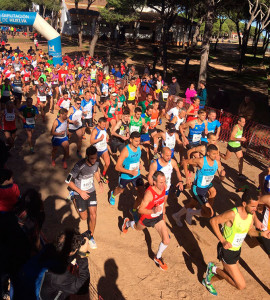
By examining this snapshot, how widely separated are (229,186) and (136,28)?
41.5m

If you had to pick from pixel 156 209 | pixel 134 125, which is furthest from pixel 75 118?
pixel 156 209

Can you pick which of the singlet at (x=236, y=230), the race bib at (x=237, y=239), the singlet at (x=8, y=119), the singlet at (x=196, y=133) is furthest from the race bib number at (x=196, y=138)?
the singlet at (x=8, y=119)

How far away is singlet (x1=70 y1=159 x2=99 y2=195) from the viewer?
198 inches

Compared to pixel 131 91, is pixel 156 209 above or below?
below

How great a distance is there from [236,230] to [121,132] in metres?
4.79

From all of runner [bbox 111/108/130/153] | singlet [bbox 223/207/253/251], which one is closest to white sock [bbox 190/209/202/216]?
singlet [bbox 223/207/253/251]

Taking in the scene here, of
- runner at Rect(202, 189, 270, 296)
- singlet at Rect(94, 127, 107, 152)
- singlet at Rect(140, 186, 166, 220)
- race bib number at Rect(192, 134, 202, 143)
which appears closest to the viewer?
runner at Rect(202, 189, 270, 296)

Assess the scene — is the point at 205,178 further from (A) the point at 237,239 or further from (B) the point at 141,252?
(B) the point at 141,252

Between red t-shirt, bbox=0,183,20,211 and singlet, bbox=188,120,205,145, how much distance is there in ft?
16.8

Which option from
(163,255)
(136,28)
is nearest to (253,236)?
(163,255)

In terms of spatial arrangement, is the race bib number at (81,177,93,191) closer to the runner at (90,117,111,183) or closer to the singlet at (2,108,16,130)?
the runner at (90,117,111,183)

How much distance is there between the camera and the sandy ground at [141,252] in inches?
182

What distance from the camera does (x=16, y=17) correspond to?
68.2 feet

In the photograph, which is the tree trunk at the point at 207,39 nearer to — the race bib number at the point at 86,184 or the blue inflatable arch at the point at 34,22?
the blue inflatable arch at the point at 34,22
